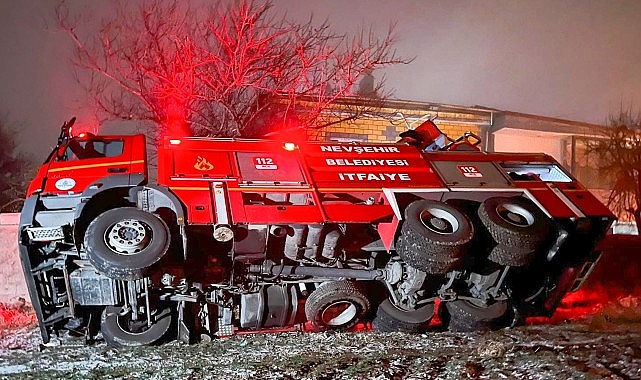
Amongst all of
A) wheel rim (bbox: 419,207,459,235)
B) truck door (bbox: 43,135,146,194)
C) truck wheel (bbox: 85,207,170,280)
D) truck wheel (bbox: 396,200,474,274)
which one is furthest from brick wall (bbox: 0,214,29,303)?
wheel rim (bbox: 419,207,459,235)

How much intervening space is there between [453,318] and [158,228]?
13.0 feet

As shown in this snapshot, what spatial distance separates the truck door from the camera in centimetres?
683

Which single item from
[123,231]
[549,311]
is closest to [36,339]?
[123,231]

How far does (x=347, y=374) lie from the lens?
5.75m

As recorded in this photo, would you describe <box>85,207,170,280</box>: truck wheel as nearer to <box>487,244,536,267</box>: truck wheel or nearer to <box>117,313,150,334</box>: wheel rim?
<box>117,313,150,334</box>: wheel rim

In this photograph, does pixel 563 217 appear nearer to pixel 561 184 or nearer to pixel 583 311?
pixel 561 184

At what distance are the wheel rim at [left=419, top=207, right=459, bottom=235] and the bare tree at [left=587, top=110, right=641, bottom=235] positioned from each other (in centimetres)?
1429

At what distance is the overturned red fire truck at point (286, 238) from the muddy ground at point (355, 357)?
0.88 feet

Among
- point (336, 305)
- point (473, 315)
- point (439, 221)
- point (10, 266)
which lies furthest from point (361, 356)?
point (10, 266)

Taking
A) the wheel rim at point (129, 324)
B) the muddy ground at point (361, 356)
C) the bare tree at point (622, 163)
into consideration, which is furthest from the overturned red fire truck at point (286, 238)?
the bare tree at point (622, 163)

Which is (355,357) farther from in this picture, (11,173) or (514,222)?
(11,173)

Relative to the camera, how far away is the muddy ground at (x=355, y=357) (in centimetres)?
578

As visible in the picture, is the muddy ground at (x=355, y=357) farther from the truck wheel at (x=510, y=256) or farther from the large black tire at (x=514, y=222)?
the large black tire at (x=514, y=222)

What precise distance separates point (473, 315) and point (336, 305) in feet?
5.92
